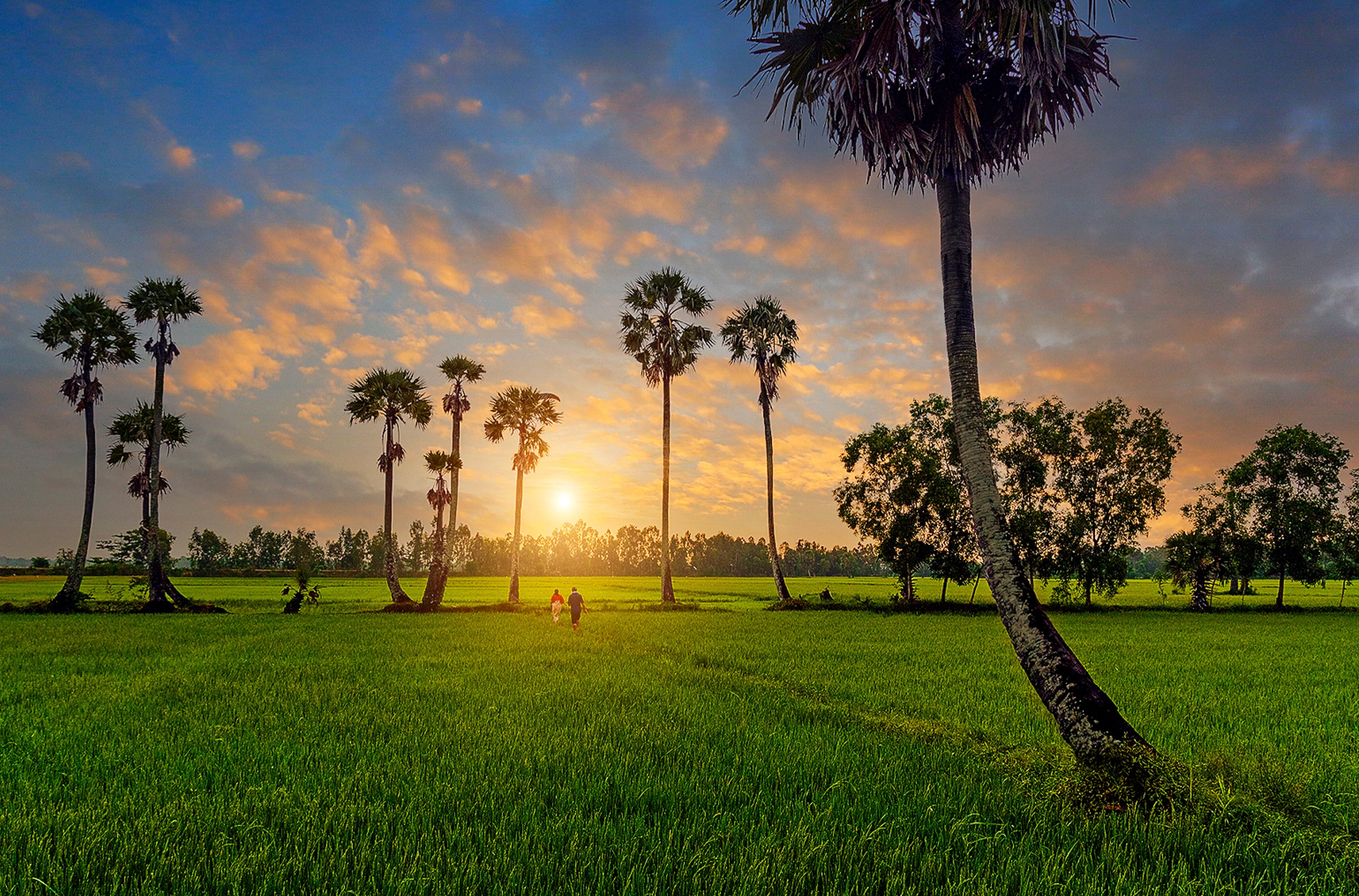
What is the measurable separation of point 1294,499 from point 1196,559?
992 centimetres

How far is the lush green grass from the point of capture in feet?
163

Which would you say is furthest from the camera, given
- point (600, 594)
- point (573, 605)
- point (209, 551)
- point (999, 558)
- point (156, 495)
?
point (209, 551)

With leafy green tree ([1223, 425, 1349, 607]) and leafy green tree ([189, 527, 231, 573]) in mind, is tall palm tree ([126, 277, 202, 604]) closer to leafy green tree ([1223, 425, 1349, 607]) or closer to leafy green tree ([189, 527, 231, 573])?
leafy green tree ([1223, 425, 1349, 607])

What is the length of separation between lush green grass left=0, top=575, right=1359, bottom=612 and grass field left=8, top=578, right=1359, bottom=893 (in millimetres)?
29847

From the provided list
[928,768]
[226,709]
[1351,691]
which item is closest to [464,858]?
[928,768]

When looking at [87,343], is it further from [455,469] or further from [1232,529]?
[1232,529]

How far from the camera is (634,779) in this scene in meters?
7.10

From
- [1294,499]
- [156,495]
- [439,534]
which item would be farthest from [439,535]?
[1294,499]

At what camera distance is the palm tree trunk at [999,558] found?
734cm

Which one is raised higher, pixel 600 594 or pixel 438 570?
pixel 438 570

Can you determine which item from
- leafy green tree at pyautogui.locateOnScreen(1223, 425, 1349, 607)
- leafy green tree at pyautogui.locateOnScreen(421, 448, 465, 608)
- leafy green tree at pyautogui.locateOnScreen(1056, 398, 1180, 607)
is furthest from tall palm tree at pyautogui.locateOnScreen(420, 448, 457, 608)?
leafy green tree at pyautogui.locateOnScreen(1223, 425, 1349, 607)

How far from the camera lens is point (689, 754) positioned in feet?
27.1

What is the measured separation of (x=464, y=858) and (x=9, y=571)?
553 feet

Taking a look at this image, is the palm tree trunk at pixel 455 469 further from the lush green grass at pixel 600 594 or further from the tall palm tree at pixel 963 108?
the tall palm tree at pixel 963 108
